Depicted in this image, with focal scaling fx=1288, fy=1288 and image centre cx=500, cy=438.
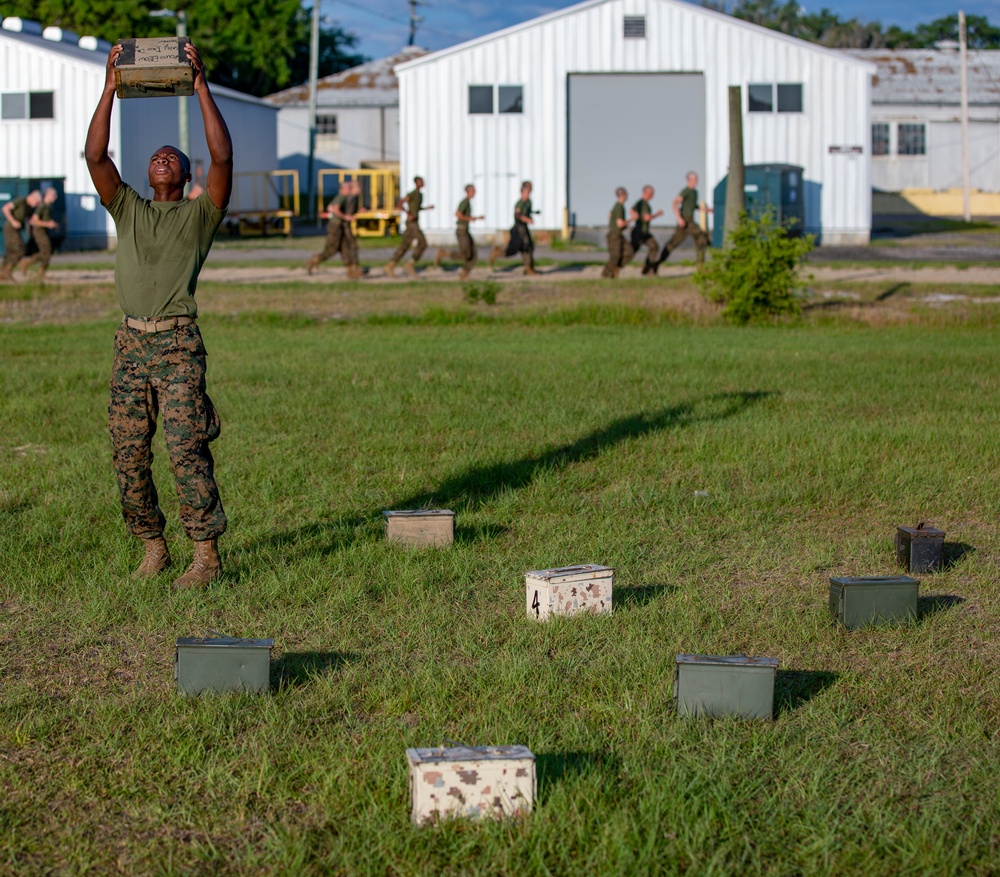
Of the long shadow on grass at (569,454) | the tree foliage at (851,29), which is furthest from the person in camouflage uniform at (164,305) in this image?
the tree foliage at (851,29)

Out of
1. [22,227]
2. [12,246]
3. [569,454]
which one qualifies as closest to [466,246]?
[22,227]

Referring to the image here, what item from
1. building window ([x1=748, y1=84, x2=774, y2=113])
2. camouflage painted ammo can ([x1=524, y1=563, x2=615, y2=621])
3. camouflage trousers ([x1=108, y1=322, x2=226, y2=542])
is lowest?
camouflage painted ammo can ([x1=524, y1=563, x2=615, y2=621])

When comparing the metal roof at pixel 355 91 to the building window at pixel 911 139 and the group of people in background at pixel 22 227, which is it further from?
the group of people in background at pixel 22 227

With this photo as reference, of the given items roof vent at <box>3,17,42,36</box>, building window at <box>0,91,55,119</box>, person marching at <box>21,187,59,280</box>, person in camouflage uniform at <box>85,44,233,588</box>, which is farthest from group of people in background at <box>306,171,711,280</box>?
roof vent at <box>3,17,42,36</box>

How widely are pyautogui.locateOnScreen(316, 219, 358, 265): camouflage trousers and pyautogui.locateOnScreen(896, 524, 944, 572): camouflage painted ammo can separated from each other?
62.8 feet

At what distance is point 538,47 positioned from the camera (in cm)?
3591

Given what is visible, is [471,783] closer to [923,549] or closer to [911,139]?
[923,549]

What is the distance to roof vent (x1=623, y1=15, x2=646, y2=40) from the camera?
116 ft

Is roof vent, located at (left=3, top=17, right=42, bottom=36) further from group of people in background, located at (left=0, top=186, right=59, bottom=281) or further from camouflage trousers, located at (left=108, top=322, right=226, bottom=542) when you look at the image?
camouflage trousers, located at (left=108, top=322, right=226, bottom=542)

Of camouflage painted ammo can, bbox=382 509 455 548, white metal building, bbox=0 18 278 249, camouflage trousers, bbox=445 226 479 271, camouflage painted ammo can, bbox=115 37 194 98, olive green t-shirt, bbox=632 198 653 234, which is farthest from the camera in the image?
white metal building, bbox=0 18 278 249

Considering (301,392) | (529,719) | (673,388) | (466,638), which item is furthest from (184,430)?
(673,388)

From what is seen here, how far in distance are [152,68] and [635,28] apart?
32060 mm

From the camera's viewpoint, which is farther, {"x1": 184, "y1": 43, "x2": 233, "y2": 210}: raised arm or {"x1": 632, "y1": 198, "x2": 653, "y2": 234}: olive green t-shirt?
{"x1": 632, "y1": 198, "x2": 653, "y2": 234}: olive green t-shirt

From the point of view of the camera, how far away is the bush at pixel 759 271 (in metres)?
17.3
